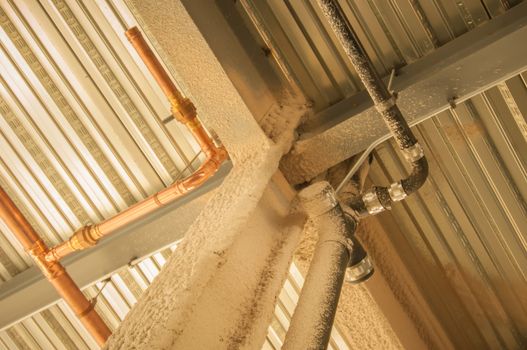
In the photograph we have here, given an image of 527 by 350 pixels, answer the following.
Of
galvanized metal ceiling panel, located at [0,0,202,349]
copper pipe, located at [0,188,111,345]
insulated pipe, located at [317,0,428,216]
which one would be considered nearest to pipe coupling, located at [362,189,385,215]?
insulated pipe, located at [317,0,428,216]

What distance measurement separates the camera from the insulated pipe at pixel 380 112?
7.20ft

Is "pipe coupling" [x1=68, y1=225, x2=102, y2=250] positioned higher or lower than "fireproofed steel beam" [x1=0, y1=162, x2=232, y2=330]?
higher

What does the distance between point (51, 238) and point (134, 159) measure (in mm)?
1079

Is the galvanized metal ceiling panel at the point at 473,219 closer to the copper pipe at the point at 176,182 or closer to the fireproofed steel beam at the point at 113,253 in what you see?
the copper pipe at the point at 176,182

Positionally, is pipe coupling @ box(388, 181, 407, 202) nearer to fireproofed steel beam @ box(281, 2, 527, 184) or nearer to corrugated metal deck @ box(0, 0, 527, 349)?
fireproofed steel beam @ box(281, 2, 527, 184)

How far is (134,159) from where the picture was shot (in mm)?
3807

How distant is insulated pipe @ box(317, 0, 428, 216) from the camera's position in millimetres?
2193

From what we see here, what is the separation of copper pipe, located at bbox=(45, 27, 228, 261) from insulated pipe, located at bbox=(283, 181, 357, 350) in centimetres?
89

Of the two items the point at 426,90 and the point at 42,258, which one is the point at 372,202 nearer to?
the point at 426,90

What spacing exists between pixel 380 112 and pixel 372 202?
50cm

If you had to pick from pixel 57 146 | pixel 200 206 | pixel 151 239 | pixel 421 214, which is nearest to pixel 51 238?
pixel 57 146

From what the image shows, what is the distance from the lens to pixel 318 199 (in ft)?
8.06

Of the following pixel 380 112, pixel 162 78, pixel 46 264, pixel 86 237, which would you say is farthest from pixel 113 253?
pixel 380 112

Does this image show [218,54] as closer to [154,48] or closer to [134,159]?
A: [154,48]
